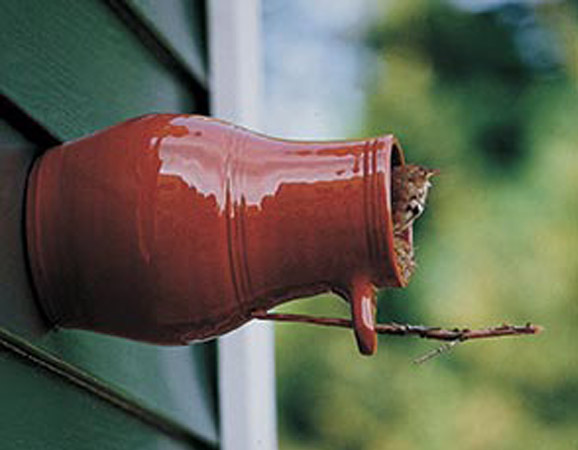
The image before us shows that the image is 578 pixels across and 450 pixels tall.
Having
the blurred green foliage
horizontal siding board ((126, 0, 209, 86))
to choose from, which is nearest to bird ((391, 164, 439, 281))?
horizontal siding board ((126, 0, 209, 86))

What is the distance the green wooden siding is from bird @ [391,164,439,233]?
22 cm

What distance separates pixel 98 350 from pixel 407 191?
268 millimetres

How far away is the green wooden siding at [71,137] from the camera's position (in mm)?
888

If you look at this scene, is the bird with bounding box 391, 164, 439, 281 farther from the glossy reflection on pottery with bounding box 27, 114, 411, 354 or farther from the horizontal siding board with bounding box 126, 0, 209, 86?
the horizontal siding board with bounding box 126, 0, 209, 86

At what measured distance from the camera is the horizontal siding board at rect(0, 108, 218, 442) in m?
0.88

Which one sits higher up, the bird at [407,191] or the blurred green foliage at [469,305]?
the bird at [407,191]

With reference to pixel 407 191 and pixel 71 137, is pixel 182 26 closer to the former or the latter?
pixel 71 137

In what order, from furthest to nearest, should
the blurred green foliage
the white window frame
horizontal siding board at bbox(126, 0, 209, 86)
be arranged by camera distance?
the blurred green foliage
the white window frame
horizontal siding board at bbox(126, 0, 209, 86)

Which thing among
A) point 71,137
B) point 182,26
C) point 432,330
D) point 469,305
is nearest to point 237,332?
point 182,26

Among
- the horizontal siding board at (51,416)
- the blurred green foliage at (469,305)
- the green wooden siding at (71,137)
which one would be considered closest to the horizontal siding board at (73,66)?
the green wooden siding at (71,137)

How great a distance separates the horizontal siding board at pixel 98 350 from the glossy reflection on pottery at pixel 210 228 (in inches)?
0.9

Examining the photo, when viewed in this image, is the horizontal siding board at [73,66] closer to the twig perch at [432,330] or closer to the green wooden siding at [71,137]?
the green wooden siding at [71,137]

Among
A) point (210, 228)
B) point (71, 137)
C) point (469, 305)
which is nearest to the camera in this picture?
point (210, 228)

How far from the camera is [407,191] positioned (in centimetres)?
88
